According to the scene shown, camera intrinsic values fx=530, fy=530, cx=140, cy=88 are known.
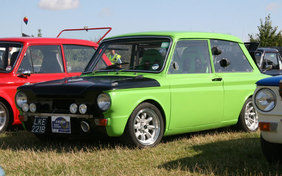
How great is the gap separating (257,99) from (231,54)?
3258 mm

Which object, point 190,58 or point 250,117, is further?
point 250,117

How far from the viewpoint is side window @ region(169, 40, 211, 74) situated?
742 centimetres

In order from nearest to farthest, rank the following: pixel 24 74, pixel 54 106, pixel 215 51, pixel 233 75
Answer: pixel 54 106 < pixel 215 51 < pixel 233 75 < pixel 24 74

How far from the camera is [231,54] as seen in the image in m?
8.48

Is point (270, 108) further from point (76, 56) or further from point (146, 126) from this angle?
point (76, 56)

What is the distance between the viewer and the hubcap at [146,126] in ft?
22.2

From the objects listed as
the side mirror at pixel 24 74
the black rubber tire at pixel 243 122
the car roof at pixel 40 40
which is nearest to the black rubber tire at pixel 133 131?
the black rubber tire at pixel 243 122

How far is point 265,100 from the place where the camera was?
525 cm

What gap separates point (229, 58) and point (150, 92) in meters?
2.07

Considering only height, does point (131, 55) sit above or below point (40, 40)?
below

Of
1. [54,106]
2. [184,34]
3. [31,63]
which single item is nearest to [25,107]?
[54,106]

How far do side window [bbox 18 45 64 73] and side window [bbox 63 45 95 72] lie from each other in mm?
160

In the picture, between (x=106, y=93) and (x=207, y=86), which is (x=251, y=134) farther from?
(x=106, y=93)

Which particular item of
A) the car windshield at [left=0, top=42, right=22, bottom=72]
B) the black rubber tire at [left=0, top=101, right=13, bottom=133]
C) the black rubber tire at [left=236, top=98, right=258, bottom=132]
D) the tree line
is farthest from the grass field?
the tree line
